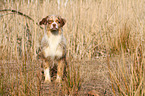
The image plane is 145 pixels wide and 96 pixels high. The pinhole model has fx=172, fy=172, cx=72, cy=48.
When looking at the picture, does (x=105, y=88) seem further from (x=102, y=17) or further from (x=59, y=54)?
(x=102, y=17)

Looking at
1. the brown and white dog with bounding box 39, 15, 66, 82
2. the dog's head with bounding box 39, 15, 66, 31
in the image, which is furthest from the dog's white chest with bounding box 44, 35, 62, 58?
the dog's head with bounding box 39, 15, 66, 31

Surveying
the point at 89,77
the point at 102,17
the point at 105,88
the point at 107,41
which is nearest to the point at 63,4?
the point at 102,17

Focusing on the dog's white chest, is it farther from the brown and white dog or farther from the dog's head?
the dog's head

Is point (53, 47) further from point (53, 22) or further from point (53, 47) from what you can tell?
point (53, 22)

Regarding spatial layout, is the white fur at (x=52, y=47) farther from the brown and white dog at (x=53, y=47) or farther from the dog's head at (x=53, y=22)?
the dog's head at (x=53, y=22)

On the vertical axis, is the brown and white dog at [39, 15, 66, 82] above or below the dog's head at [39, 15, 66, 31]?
below

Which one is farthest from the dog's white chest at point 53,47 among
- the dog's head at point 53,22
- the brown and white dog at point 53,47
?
the dog's head at point 53,22

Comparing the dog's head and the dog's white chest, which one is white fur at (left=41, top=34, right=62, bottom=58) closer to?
the dog's white chest

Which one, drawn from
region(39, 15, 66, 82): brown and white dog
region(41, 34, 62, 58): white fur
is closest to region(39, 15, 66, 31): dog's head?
region(39, 15, 66, 82): brown and white dog

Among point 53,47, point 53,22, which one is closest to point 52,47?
point 53,47

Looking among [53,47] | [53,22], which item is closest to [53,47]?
[53,47]

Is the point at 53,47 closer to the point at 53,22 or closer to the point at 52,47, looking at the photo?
the point at 52,47

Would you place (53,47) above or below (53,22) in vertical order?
below

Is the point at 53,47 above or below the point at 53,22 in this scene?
below
